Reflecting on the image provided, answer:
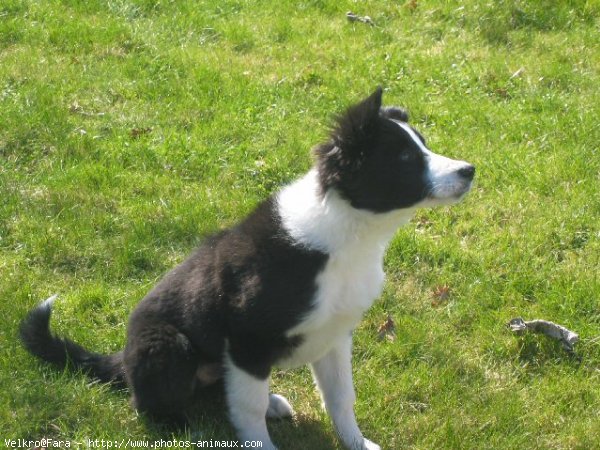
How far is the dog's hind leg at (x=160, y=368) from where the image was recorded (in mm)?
3449

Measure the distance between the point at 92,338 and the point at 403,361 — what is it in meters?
1.55

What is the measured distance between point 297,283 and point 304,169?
2483mm

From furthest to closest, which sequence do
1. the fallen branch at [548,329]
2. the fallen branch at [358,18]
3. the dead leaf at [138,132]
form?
the fallen branch at [358,18]
the dead leaf at [138,132]
the fallen branch at [548,329]

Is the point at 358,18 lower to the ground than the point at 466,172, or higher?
lower

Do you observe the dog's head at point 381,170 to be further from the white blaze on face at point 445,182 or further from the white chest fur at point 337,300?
the white chest fur at point 337,300

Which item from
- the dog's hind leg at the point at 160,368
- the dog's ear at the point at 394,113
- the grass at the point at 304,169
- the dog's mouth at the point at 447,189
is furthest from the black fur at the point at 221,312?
the dog's ear at the point at 394,113

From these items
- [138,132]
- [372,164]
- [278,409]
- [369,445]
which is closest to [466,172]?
[372,164]

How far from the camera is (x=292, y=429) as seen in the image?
149 inches

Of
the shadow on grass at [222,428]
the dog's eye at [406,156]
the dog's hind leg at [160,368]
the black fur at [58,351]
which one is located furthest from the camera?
the black fur at [58,351]

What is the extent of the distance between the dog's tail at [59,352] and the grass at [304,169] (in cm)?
7

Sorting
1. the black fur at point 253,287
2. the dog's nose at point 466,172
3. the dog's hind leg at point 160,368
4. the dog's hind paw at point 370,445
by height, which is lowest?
the dog's hind paw at point 370,445

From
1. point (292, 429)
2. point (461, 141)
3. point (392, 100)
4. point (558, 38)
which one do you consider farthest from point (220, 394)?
point (558, 38)

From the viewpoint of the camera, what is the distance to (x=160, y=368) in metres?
3.44

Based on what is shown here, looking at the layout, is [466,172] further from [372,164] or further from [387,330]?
[387,330]
